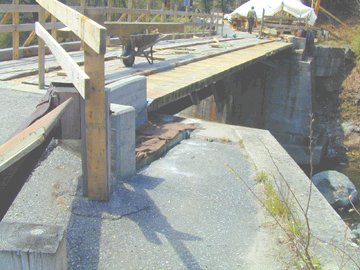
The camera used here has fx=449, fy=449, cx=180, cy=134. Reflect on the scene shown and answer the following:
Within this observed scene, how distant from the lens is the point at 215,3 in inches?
1870

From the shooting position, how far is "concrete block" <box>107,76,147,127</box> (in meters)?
5.73

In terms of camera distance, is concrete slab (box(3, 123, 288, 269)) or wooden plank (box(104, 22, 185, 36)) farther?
wooden plank (box(104, 22, 185, 36))

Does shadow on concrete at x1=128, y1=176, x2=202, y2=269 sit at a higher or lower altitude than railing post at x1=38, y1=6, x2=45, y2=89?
lower

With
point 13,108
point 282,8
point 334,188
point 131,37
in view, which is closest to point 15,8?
point 131,37

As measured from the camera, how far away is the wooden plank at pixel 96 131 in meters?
3.70

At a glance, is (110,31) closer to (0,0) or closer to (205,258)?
(205,258)

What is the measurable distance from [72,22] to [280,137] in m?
18.7

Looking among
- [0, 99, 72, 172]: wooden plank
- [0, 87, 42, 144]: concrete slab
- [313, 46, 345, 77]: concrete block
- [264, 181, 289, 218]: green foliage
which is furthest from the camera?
[313, 46, 345, 77]: concrete block

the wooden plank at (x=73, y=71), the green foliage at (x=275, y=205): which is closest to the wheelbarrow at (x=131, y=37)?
the wooden plank at (x=73, y=71)

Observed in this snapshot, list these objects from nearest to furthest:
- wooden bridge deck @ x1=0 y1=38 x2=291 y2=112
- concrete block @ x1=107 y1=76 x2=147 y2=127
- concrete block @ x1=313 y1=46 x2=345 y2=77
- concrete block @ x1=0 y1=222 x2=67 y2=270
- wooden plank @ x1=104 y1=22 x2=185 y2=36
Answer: concrete block @ x1=0 y1=222 x2=67 y2=270 → concrete block @ x1=107 y1=76 x2=147 y2=127 → wooden bridge deck @ x1=0 y1=38 x2=291 y2=112 → wooden plank @ x1=104 y1=22 x2=185 y2=36 → concrete block @ x1=313 y1=46 x2=345 y2=77

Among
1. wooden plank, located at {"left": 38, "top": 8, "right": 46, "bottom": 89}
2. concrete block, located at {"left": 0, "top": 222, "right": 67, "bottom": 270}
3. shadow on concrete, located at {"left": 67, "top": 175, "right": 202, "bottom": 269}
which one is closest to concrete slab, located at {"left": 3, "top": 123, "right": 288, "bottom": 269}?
shadow on concrete, located at {"left": 67, "top": 175, "right": 202, "bottom": 269}

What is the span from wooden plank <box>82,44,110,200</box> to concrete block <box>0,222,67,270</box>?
5.39 feet

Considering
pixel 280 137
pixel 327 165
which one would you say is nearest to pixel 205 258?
pixel 327 165

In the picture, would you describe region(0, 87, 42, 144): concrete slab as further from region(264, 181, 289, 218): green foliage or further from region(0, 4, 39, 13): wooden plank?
region(0, 4, 39, 13): wooden plank
